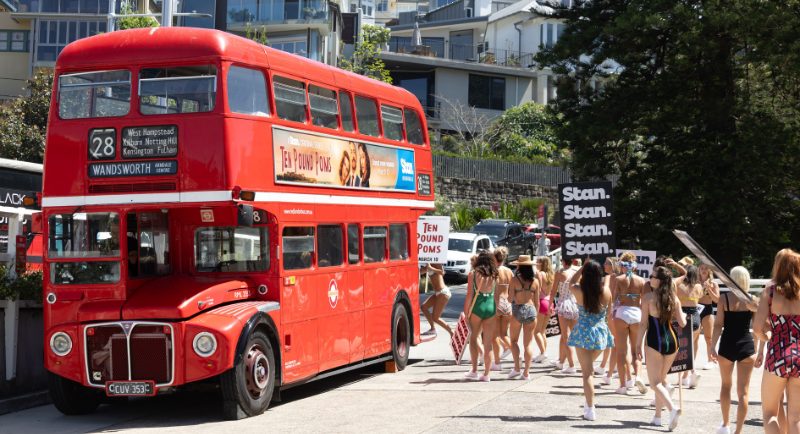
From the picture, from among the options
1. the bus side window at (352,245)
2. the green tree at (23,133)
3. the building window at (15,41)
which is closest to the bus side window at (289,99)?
the bus side window at (352,245)

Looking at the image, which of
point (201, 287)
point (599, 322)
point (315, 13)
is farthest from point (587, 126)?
point (315, 13)

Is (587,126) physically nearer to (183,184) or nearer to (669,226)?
(669,226)

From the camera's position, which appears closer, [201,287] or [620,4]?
[201,287]

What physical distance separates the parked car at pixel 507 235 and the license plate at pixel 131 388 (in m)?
22.3

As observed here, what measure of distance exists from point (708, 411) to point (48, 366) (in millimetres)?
7769

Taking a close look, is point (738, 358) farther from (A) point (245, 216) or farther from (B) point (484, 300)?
(A) point (245, 216)

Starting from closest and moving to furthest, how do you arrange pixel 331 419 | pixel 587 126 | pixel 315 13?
pixel 331 419
pixel 587 126
pixel 315 13

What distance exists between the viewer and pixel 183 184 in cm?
973

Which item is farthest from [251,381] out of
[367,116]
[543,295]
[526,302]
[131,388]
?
[543,295]

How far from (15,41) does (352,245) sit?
37.0 m

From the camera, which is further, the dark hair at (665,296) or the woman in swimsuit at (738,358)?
the dark hair at (665,296)

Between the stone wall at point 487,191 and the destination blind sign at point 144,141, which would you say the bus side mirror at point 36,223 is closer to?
the destination blind sign at point 144,141

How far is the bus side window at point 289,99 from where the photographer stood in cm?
1080

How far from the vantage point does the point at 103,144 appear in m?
9.88
